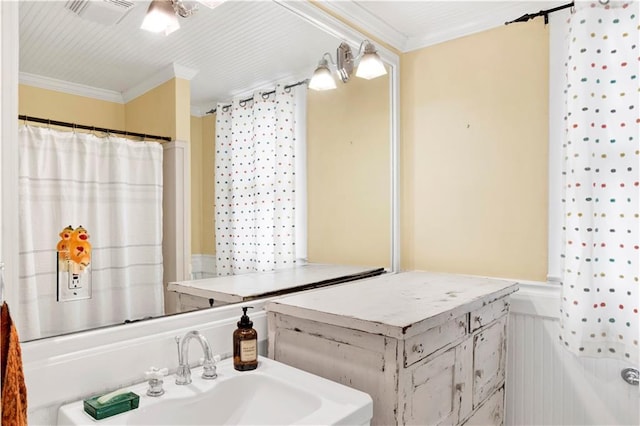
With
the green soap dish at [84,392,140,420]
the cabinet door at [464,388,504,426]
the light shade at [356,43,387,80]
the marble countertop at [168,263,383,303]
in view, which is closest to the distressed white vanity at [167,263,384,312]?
the marble countertop at [168,263,383,303]

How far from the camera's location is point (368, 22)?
7.15ft

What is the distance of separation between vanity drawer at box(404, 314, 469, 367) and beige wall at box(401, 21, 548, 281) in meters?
0.77

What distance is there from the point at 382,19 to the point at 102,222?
1.78 metres

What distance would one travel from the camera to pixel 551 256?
1958 millimetres

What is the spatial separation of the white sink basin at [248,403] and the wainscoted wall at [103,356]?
42 mm

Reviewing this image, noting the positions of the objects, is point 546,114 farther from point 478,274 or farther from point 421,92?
point 478,274

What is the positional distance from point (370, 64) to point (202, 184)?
3.89ft

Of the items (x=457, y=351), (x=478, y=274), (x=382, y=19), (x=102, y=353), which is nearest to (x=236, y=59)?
(x=382, y=19)

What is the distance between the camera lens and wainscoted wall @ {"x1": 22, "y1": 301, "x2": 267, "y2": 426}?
39.5 inches

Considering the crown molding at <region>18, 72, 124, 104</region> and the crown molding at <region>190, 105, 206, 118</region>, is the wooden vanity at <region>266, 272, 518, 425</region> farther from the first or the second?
the crown molding at <region>18, 72, 124, 104</region>

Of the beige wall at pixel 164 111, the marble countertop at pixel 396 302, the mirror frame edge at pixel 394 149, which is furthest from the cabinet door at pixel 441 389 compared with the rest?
the beige wall at pixel 164 111

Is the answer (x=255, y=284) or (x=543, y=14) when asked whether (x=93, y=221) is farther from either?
(x=543, y=14)

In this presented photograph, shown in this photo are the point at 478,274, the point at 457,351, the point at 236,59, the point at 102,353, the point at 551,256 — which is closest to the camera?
the point at 102,353

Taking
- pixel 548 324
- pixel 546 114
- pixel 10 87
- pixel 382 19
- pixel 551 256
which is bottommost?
pixel 548 324
